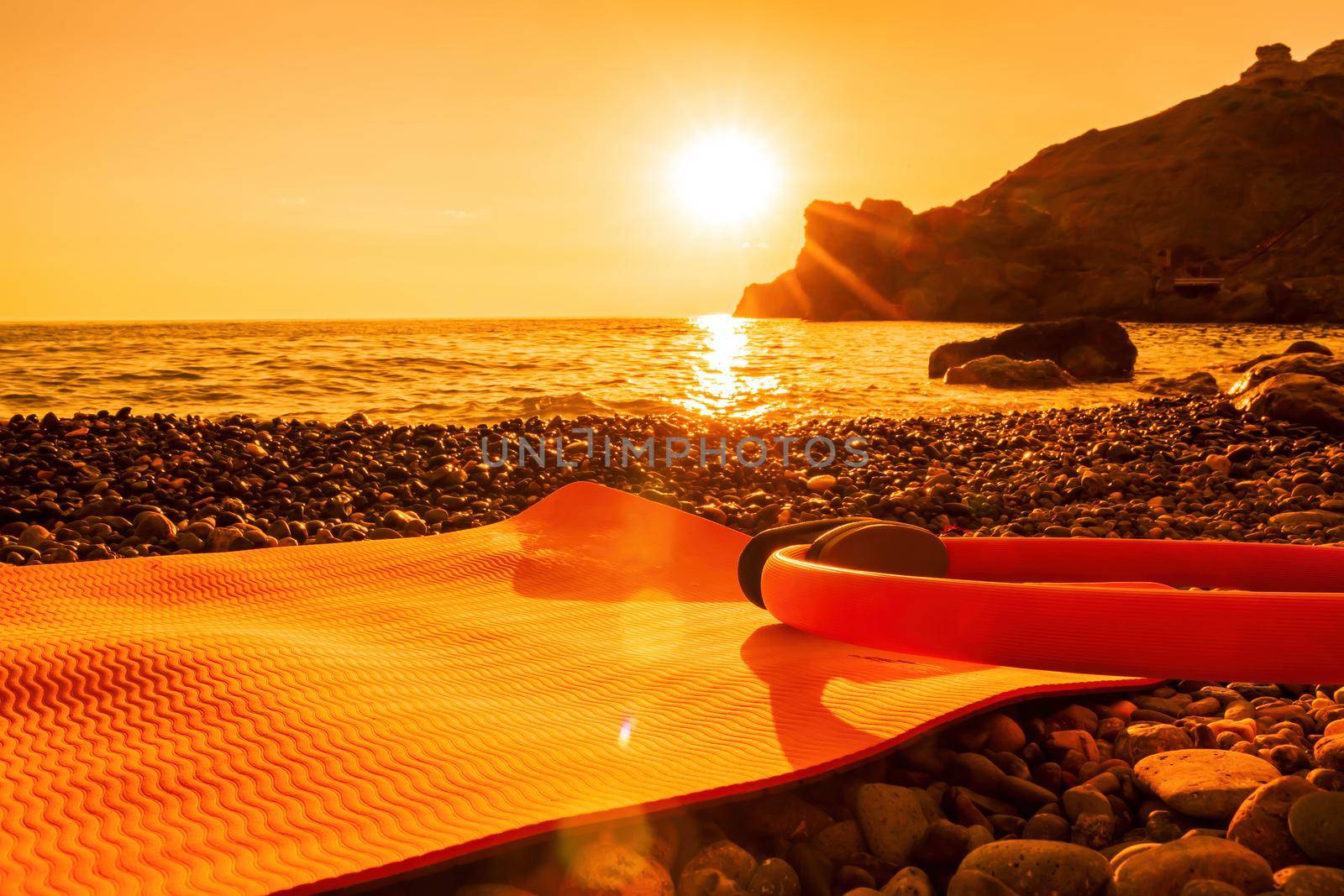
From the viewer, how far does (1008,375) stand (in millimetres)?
15898

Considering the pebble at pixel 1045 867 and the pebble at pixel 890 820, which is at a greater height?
the pebble at pixel 1045 867

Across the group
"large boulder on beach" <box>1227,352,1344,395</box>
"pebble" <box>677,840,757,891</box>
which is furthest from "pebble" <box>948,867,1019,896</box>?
"large boulder on beach" <box>1227,352,1344,395</box>

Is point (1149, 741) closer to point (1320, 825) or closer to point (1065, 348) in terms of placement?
point (1320, 825)

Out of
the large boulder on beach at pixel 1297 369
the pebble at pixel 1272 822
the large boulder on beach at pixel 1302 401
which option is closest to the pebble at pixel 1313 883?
the pebble at pixel 1272 822

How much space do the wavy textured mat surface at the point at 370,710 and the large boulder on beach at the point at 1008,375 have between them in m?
13.8

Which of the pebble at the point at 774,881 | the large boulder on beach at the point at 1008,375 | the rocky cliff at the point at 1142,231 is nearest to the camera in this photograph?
the pebble at the point at 774,881

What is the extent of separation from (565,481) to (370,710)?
4126mm

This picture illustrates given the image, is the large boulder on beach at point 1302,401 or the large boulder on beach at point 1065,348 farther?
the large boulder on beach at point 1065,348

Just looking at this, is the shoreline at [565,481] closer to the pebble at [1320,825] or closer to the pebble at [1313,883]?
the pebble at [1320,825]

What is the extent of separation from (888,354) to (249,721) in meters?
21.6

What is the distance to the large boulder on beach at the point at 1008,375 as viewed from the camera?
15734 mm

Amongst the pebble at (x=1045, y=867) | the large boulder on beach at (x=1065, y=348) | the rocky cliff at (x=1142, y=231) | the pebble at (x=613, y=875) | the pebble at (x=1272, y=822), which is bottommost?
the pebble at (x=613, y=875)
